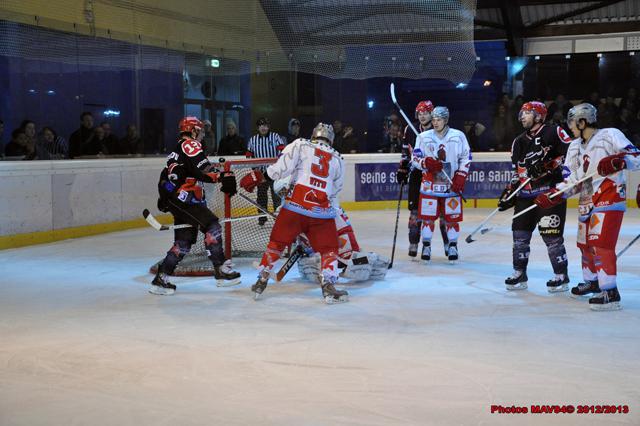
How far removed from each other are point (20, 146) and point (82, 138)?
93cm

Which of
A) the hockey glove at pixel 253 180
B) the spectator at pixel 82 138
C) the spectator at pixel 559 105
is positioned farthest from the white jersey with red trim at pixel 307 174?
the spectator at pixel 559 105

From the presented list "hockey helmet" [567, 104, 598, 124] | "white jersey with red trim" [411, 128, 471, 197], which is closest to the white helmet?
"white jersey with red trim" [411, 128, 471, 197]

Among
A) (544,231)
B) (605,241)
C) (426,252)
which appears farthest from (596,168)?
(426,252)

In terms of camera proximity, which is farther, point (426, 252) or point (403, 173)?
point (403, 173)

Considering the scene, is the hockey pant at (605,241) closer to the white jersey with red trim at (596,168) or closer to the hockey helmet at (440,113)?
the white jersey with red trim at (596,168)

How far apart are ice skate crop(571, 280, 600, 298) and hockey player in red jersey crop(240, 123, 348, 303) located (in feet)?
5.16

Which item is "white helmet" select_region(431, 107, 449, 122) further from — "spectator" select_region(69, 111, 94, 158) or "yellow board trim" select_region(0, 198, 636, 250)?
"spectator" select_region(69, 111, 94, 158)

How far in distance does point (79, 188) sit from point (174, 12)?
2987mm

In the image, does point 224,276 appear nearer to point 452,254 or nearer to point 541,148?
point 452,254

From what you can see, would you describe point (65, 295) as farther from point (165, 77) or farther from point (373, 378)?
point (165, 77)

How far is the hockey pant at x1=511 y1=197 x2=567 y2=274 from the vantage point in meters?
5.32

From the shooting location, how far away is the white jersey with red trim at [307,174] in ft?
16.7

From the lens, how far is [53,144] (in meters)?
8.78

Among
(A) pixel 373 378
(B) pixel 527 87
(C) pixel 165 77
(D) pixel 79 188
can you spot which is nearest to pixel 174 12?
(C) pixel 165 77
